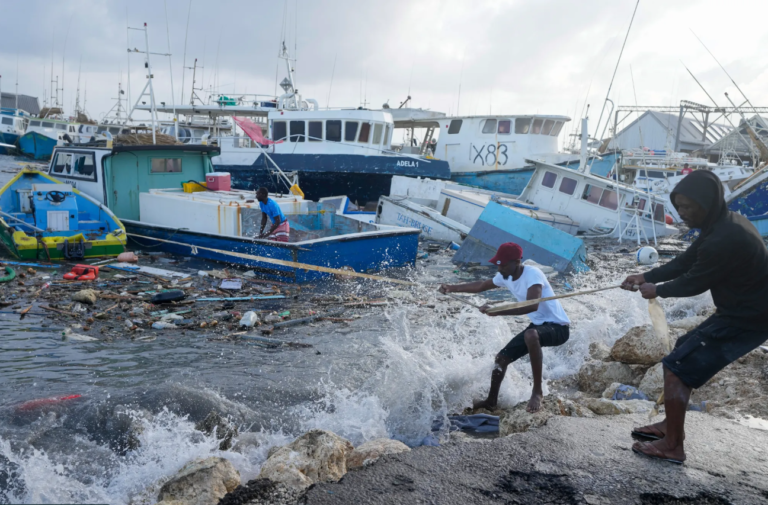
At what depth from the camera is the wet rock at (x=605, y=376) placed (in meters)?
5.64

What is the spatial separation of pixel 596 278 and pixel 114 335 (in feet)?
28.9

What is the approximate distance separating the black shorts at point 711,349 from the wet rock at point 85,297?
7.89 meters

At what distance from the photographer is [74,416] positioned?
15.9 feet

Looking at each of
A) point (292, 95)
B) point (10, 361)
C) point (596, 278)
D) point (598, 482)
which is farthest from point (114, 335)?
point (292, 95)

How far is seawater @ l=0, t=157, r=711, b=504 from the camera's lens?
3.99m

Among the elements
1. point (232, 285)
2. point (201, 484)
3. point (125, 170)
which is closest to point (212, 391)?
point (201, 484)

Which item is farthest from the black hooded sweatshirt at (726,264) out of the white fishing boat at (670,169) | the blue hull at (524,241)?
the white fishing boat at (670,169)

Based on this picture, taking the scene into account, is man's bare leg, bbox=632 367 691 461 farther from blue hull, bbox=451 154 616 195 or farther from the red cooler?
blue hull, bbox=451 154 616 195

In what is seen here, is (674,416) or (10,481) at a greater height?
(674,416)

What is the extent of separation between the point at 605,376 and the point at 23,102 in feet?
237

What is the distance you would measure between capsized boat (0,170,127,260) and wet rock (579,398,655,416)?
33.1 feet

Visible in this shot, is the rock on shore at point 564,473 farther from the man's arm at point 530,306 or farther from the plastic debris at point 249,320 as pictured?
the plastic debris at point 249,320

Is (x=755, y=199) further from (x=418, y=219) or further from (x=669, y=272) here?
(x=669, y=272)

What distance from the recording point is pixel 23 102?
205 ft
